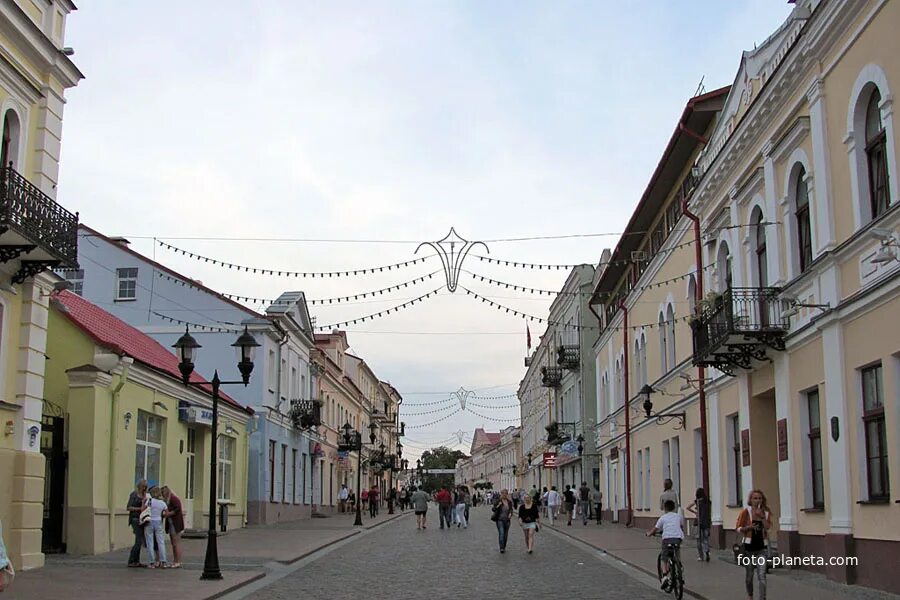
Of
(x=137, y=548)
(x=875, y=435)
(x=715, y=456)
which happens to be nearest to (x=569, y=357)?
(x=715, y=456)

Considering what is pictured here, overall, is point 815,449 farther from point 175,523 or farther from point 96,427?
point 96,427

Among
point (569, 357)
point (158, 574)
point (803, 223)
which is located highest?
point (569, 357)

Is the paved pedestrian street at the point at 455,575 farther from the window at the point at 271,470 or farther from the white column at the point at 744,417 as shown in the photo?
the window at the point at 271,470

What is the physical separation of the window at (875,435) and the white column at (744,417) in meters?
5.83

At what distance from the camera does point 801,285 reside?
17.2 meters

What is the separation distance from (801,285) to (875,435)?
3343 mm

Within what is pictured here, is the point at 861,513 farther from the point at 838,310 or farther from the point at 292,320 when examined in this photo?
the point at 292,320

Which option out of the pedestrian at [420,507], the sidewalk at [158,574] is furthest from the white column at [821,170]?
the pedestrian at [420,507]

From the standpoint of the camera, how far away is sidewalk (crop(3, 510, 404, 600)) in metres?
14.5

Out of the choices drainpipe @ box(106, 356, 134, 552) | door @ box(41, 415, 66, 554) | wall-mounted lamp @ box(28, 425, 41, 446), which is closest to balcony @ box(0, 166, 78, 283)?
wall-mounted lamp @ box(28, 425, 41, 446)

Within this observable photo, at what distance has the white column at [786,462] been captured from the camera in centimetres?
1802

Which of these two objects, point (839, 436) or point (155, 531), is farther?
point (155, 531)

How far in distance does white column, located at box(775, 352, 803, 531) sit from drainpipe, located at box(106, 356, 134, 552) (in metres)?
13.2

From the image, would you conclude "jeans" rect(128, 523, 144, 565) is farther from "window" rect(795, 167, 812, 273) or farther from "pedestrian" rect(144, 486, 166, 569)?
"window" rect(795, 167, 812, 273)
